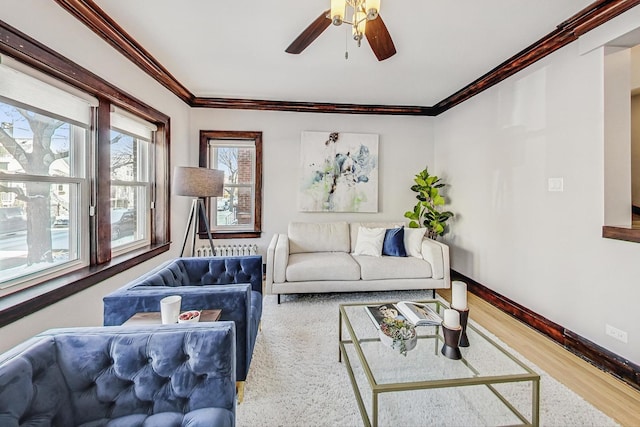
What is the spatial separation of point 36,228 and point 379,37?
261cm

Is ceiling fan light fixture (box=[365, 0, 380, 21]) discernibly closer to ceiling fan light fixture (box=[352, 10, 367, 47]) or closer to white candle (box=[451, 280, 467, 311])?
ceiling fan light fixture (box=[352, 10, 367, 47])

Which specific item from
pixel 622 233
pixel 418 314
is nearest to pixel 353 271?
pixel 418 314

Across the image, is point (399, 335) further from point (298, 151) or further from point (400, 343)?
point (298, 151)

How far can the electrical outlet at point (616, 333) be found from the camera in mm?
1885

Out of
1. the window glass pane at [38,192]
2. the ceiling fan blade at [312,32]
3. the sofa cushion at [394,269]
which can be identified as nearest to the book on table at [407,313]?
the sofa cushion at [394,269]

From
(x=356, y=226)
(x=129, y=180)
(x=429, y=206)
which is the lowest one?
(x=356, y=226)

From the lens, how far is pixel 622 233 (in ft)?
6.18

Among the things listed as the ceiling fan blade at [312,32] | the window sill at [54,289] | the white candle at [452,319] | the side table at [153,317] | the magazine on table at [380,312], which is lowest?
the magazine on table at [380,312]

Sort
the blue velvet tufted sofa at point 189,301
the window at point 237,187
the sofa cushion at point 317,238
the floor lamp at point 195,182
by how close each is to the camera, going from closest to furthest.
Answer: the blue velvet tufted sofa at point 189,301 < the floor lamp at point 195,182 < the sofa cushion at point 317,238 < the window at point 237,187

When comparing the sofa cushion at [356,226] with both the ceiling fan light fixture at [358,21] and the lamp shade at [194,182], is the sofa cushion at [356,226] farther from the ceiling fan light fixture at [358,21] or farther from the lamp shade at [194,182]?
the ceiling fan light fixture at [358,21]

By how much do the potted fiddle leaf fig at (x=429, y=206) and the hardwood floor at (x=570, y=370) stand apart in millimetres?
1370

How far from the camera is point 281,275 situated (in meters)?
3.07

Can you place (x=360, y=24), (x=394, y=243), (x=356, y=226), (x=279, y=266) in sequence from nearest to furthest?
1. (x=360, y=24)
2. (x=279, y=266)
3. (x=394, y=243)
4. (x=356, y=226)

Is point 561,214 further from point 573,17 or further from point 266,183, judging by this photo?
point 266,183
